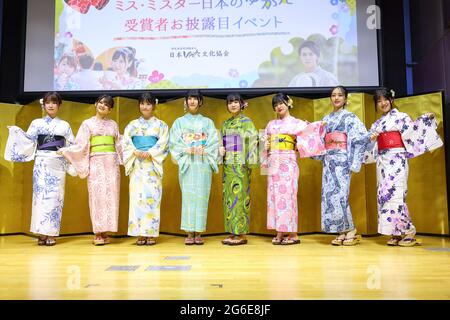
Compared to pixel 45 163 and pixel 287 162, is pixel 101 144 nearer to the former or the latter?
pixel 45 163

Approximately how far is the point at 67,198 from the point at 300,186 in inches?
124

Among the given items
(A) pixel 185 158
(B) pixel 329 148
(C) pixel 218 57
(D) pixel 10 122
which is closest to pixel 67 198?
(D) pixel 10 122

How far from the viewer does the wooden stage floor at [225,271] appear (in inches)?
94.2

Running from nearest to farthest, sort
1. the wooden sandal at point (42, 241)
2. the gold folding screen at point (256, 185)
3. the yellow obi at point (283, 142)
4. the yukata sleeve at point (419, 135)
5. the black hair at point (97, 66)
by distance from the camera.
A: the yukata sleeve at point (419, 135), the yellow obi at point (283, 142), the wooden sandal at point (42, 241), the gold folding screen at point (256, 185), the black hair at point (97, 66)

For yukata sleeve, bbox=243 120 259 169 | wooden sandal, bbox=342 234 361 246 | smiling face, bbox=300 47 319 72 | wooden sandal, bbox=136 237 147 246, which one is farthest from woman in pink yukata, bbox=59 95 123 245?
smiling face, bbox=300 47 319 72

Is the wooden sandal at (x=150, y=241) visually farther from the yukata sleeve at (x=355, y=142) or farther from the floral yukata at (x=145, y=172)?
the yukata sleeve at (x=355, y=142)

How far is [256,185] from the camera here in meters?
5.77

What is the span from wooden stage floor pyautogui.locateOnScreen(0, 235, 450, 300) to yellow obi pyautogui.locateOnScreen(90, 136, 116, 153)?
43.9 inches

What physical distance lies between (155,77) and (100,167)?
1.66 meters

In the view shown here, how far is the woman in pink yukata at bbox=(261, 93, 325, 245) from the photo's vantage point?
189 inches

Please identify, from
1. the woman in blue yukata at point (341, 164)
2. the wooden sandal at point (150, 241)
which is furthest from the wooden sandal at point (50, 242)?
the woman in blue yukata at point (341, 164)
